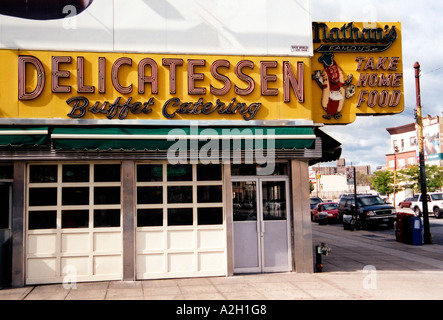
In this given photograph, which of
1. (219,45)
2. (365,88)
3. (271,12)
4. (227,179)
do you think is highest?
(271,12)

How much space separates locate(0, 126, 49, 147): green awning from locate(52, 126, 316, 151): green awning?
0.24 metres

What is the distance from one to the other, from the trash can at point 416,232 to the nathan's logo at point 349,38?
805cm

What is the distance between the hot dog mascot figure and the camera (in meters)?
11.2

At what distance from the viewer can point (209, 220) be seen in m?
10.5

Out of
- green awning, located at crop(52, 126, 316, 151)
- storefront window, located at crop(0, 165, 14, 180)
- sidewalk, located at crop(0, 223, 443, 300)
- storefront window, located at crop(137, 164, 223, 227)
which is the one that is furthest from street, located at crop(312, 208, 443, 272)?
storefront window, located at crop(0, 165, 14, 180)

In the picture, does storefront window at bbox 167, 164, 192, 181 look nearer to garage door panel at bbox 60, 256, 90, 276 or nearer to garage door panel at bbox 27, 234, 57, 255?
garage door panel at bbox 60, 256, 90, 276

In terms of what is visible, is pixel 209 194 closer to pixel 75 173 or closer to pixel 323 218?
pixel 75 173

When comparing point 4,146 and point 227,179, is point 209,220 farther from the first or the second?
point 4,146

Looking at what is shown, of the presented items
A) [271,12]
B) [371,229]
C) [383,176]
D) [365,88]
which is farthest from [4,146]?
[383,176]

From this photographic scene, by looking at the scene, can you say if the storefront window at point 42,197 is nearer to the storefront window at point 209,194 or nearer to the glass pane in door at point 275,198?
the storefront window at point 209,194

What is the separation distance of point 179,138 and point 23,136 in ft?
10.6

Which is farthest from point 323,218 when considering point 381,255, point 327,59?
point 327,59

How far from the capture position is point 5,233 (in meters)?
9.62

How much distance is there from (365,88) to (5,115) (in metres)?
8.60
